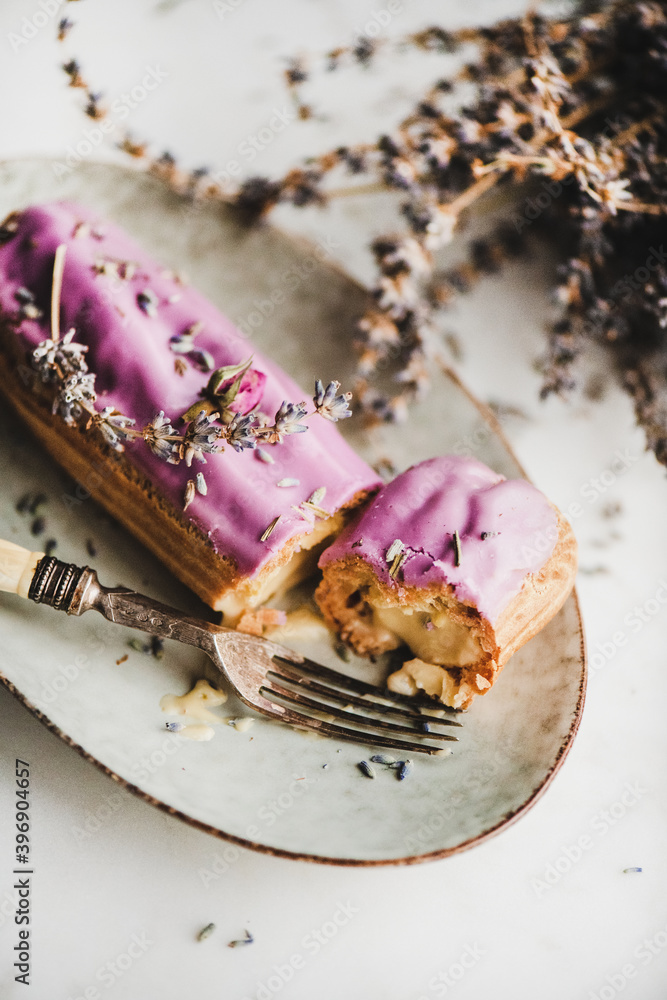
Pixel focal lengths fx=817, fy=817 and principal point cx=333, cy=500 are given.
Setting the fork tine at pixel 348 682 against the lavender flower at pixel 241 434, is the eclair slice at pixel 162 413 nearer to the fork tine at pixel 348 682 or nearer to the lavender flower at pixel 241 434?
the lavender flower at pixel 241 434

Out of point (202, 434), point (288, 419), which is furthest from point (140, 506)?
point (288, 419)

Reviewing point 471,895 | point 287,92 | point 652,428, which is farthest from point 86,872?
point 287,92

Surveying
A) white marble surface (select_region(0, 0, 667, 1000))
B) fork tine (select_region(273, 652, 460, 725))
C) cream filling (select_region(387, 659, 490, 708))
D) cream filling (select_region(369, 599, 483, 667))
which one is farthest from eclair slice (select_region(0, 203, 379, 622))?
white marble surface (select_region(0, 0, 667, 1000))

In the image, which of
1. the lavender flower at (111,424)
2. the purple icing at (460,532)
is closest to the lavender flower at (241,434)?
the lavender flower at (111,424)

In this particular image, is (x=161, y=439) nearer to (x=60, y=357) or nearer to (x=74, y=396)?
(x=74, y=396)

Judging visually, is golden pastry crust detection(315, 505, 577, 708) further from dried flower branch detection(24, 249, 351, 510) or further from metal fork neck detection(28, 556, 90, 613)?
metal fork neck detection(28, 556, 90, 613)

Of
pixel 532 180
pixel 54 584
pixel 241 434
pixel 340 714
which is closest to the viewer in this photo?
pixel 241 434

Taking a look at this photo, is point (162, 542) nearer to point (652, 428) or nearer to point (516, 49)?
point (652, 428)
